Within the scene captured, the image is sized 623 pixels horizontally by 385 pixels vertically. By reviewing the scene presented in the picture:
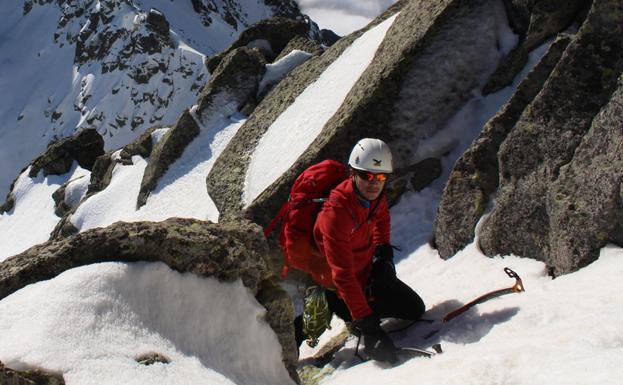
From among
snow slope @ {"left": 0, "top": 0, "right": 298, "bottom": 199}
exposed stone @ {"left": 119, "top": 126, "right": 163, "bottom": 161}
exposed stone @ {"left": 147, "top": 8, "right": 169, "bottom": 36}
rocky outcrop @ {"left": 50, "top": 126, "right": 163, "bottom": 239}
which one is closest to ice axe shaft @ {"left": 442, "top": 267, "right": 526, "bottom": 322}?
rocky outcrop @ {"left": 50, "top": 126, "right": 163, "bottom": 239}

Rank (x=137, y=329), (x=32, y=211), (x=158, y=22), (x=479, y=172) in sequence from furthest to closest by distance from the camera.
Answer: (x=158, y=22) < (x=32, y=211) < (x=479, y=172) < (x=137, y=329)

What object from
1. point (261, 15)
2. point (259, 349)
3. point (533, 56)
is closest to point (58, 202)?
point (533, 56)

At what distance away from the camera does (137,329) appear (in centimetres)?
508

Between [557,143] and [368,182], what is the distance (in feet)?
8.82

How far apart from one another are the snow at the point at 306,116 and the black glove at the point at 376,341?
7.73 m

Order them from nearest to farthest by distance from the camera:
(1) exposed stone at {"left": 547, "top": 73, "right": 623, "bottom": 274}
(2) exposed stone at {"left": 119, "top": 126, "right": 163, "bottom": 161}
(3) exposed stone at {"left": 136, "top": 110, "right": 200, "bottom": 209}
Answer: (1) exposed stone at {"left": 547, "top": 73, "right": 623, "bottom": 274} → (3) exposed stone at {"left": 136, "top": 110, "right": 200, "bottom": 209} → (2) exposed stone at {"left": 119, "top": 126, "right": 163, "bottom": 161}

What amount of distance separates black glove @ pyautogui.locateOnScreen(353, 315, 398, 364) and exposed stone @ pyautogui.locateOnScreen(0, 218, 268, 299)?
1.26 meters

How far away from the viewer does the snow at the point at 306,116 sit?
577 inches

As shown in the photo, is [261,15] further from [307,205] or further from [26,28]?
[307,205]

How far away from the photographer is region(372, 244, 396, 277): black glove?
7715mm

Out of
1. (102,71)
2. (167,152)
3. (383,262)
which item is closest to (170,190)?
(167,152)

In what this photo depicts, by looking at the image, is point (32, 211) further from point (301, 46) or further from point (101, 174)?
point (301, 46)

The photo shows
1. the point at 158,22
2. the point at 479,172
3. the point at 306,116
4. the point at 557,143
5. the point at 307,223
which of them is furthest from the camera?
the point at 158,22

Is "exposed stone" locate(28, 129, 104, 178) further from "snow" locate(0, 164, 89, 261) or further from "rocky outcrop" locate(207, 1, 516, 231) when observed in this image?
"rocky outcrop" locate(207, 1, 516, 231)
